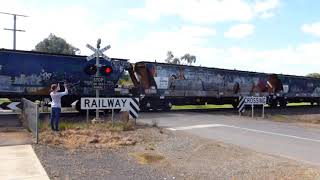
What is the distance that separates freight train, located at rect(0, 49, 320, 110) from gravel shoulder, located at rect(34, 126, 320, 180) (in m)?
7.17

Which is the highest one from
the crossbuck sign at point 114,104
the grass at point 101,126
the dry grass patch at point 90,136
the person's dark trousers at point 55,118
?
the crossbuck sign at point 114,104

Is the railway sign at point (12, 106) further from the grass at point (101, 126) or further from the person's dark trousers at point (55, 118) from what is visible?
the person's dark trousers at point (55, 118)

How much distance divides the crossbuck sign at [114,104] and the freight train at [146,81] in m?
1.30

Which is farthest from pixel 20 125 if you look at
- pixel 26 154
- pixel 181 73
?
pixel 181 73

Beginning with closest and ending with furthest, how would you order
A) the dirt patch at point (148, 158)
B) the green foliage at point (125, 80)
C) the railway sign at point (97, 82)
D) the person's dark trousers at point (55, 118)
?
the dirt patch at point (148, 158)
the person's dark trousers at point (55, 118)
the railway sign at point (97, 82)
the green foliage at point (125, 80)

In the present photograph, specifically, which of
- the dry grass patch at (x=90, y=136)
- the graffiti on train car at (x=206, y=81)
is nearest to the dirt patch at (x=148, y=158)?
the dry grass patch at (x=90, y=136)

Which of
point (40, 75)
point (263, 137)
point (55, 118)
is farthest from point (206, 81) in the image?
point (55, 118)

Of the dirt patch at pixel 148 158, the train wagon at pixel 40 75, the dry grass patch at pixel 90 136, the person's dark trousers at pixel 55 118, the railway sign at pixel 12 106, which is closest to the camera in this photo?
the dirt patch at pixel 148 158

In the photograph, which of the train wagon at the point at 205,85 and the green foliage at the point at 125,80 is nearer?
the green foliage at the point at 125,80

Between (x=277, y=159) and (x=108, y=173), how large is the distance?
4.57 metres

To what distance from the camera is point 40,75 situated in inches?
954

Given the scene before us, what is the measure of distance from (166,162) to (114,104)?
28.7 ft

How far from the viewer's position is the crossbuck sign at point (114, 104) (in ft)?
60.5

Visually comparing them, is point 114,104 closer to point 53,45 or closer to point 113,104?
point 113,104
